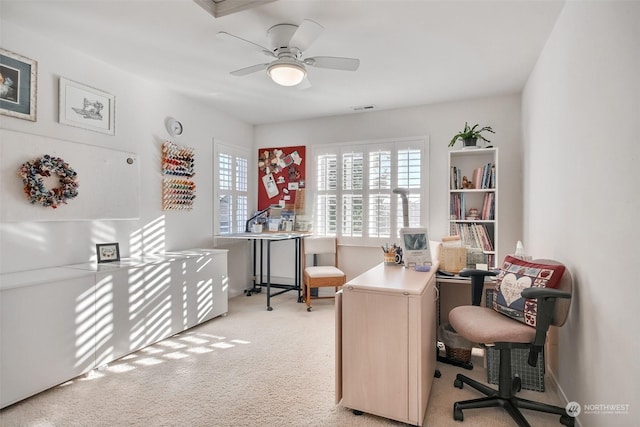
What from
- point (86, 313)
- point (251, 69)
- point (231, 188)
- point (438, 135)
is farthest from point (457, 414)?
point (231, 188)

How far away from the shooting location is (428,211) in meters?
4.17

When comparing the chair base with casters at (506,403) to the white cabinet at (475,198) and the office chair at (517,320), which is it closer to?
the office chair at (517,320)

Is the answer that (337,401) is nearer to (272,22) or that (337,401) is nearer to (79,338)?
(79,338)

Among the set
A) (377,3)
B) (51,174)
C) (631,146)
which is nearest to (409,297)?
(631,146)

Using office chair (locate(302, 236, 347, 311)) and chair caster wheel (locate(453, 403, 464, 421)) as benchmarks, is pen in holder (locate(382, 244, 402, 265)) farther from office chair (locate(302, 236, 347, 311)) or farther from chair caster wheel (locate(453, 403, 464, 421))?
office chair (locate(302, 236, 347, 311))

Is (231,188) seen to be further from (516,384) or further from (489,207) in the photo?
(516,384)

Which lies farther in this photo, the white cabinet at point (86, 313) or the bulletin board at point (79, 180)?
the bulletin board at point (79, 180)

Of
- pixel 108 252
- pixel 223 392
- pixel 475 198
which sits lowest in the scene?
pixel 223 392

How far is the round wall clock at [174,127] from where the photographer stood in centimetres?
367

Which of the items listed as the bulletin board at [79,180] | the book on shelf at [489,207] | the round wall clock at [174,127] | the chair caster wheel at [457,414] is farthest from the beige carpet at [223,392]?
the round wall clock at [174,127]

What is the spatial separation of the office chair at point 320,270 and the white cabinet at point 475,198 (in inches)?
57.5

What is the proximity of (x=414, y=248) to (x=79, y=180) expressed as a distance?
2.79 m

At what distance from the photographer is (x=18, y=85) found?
2.41m

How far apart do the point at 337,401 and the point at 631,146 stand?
194cm
